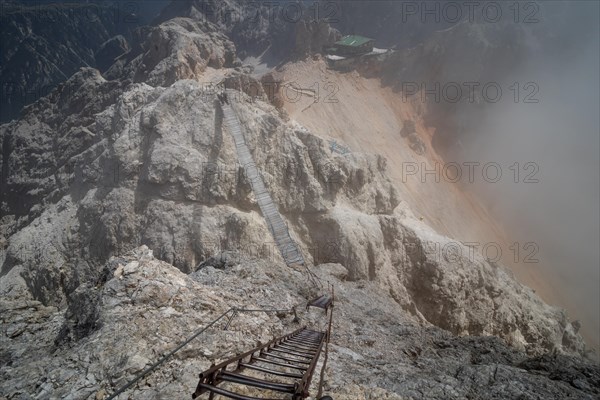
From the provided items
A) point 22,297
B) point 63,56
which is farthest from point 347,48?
point 63,56

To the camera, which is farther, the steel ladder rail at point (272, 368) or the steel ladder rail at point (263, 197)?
the steel ladder rail at point (263, 197)

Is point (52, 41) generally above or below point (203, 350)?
above

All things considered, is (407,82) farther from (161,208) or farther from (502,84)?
(161,208)

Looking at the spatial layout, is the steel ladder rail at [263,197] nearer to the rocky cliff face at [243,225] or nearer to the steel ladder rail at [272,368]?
the rocky cliff face at [243,225]

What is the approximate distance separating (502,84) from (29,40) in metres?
80.2

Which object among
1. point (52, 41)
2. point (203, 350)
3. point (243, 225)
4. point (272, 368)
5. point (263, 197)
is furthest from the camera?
point (52, 41)

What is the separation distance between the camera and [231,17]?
224 feet

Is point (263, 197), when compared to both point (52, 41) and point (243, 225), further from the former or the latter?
point (52, 41)

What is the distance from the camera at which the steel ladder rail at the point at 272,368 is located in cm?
492

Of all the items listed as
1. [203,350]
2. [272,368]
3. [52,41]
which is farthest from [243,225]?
[52,41]

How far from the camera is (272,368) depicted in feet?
24.1

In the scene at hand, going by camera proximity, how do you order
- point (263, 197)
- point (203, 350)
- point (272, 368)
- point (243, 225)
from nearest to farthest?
point (272, 368) < point (203, 350) < point (243, 225) < point (263, 197)

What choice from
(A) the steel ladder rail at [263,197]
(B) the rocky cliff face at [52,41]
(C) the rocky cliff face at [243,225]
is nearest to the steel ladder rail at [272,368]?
(C) the rocky cliff face at [243,225]

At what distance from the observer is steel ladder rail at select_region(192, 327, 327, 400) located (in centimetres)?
492
